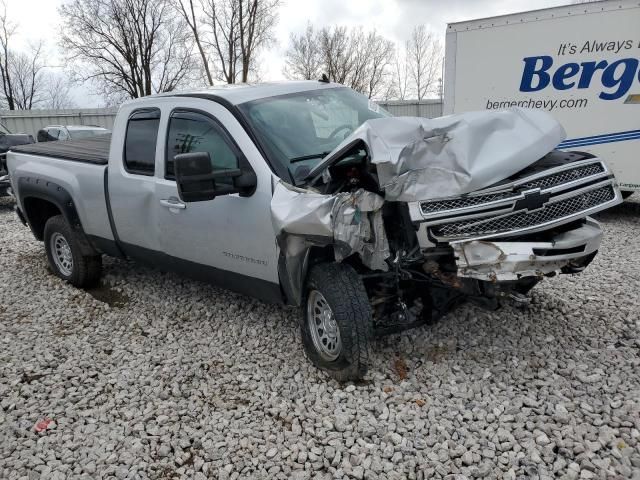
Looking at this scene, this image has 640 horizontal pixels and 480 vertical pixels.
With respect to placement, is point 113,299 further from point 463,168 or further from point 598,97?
point 598,97

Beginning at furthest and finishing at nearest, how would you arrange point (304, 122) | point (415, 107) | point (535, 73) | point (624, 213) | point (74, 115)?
point (415, 107)
point (74, 115)
point (624, 213)
point (535, 73)
point (304, 122)

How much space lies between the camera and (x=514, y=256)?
8.57 ft

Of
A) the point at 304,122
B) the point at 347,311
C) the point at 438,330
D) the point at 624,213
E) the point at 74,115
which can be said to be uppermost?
the point at 74,115

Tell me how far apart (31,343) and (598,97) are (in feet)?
24.9

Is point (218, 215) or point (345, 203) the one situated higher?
point (345, 203)

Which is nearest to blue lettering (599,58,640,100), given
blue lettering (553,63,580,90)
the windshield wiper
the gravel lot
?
blue lettering (553,63,580,90)

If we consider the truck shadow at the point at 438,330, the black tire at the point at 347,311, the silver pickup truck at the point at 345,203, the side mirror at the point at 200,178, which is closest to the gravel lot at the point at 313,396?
the truck shadow at the point at 438,330

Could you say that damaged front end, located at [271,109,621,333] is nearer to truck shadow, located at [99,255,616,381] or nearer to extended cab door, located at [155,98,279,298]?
extended cab door, located at [155,98,279,298]

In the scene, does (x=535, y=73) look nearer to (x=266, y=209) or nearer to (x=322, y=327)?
(x=266, y=209)

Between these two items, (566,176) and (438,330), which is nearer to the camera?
(566,176)

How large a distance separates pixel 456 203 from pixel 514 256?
40 centimetres

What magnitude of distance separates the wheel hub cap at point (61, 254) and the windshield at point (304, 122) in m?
3.03

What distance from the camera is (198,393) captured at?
11.1 ft

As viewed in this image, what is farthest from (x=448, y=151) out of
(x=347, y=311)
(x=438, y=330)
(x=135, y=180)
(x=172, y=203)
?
(x=135, y=180)
